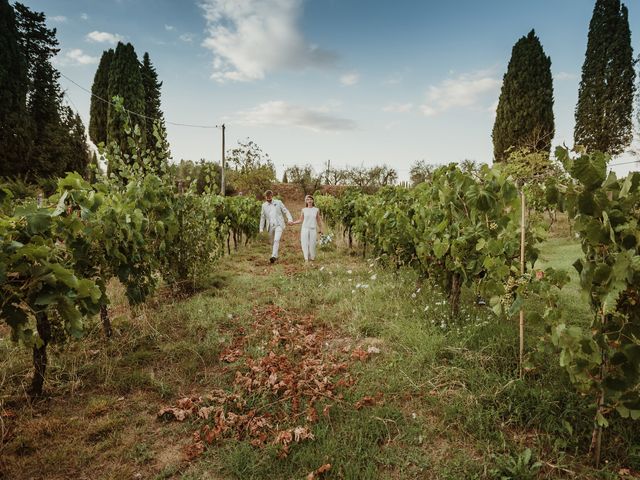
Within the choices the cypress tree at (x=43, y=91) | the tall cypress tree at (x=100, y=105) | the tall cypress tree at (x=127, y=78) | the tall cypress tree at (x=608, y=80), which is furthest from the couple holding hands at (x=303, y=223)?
the tall cypress tree at (x=100, y=105)

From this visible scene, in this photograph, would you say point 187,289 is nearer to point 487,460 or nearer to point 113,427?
point 113,427

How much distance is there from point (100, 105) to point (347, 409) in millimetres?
39382

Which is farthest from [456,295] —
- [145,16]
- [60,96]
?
[60,96]

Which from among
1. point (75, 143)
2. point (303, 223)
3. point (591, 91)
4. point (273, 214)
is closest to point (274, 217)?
point (273, 214)

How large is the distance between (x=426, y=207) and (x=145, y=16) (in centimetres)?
928

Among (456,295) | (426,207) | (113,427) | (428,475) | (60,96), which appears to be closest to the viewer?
(428,475)

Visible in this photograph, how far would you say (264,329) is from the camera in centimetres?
432

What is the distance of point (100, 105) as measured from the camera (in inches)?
1308

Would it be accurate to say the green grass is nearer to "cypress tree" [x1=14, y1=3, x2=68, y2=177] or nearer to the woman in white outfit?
the woman in white outfit

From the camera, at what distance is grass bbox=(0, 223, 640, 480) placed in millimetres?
2184

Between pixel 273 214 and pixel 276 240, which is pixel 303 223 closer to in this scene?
pixel 276 240

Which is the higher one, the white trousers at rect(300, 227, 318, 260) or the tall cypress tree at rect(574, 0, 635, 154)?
the tall cypress tree at rect(574, 0, 635, 154)

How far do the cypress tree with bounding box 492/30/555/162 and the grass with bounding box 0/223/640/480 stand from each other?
90.3 feet

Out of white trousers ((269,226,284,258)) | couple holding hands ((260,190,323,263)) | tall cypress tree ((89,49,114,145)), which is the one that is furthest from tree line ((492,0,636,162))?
tall cypress tree ((89,49,114,145))
